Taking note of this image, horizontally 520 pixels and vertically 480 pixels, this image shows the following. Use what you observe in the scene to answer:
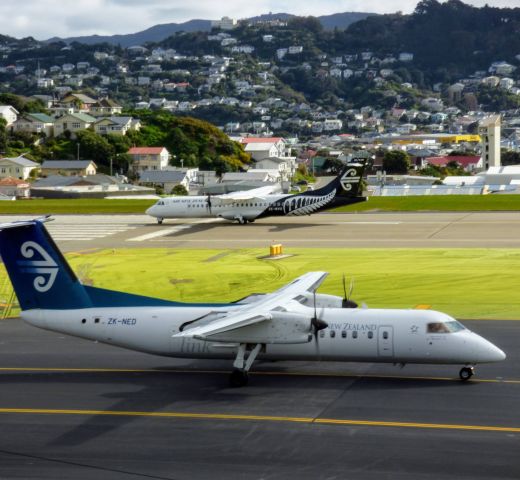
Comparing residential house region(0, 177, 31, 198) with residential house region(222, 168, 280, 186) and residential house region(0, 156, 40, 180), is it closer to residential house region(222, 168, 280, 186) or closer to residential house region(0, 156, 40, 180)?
residential house region(0, 156, 40, 180)

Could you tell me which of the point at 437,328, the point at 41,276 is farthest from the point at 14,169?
the point at 437,328

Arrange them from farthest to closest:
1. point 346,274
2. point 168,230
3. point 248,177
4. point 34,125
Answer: point 34,125 < point 248,177 < point 168,230 < point 346,274

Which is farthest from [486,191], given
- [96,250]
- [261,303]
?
[261,303]

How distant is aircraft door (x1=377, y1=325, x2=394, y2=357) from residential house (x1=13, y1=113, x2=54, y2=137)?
150593 millimetres

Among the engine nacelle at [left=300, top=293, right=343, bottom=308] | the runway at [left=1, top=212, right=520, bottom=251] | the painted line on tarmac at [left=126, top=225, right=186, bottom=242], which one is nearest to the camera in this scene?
the engine nacelle at [left=300, top=293, right=343, bottom=308]

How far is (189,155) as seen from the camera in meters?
164

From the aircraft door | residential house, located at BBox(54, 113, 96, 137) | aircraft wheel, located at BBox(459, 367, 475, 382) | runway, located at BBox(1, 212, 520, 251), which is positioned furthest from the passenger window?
residential house, located at BBox(54, 113, 96, 137)

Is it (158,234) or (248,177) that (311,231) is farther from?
(248,177)

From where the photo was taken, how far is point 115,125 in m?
175

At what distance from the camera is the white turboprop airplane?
25969 mm

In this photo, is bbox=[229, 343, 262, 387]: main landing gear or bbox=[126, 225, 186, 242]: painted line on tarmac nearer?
bbox=[229, 343, 262, 387]: main landing gear

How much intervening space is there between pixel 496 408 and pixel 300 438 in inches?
212

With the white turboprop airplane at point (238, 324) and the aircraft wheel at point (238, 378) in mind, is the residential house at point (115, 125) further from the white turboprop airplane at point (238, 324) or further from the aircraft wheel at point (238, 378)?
the aircraft wheel at point (238, 378)

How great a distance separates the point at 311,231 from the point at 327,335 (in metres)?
39.6
